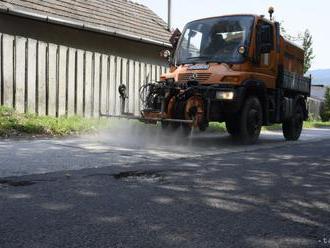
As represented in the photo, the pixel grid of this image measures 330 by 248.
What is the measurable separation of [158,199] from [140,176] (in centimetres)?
123

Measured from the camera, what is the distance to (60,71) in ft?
41.1

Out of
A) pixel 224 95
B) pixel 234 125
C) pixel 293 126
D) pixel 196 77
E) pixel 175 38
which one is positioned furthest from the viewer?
pixel 293 126

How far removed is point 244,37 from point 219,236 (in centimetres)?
723

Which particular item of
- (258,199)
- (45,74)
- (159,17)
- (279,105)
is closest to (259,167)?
(258,199)

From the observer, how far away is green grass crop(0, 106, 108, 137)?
32.3 ft

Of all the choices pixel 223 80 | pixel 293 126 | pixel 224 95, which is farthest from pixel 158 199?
pixel 293 126

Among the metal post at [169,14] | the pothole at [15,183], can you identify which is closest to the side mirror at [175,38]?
the pothole at [15,183]

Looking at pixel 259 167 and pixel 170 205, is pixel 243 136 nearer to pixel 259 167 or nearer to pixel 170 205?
pixel 259 167

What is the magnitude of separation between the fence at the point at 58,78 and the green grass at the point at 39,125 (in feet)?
1.81

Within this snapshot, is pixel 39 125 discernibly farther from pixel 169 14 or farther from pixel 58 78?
pixel 169 14

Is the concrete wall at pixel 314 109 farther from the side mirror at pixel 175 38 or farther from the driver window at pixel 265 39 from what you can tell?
the driver window at pixel 265 39

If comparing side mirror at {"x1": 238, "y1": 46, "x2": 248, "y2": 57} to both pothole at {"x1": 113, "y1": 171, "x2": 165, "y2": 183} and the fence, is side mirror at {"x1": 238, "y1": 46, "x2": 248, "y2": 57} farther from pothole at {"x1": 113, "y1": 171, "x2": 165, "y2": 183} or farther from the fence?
pothole at {"x1": 113, "y1": 171, "x2": 165, "y2": 183}

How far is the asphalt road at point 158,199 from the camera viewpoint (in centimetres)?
357

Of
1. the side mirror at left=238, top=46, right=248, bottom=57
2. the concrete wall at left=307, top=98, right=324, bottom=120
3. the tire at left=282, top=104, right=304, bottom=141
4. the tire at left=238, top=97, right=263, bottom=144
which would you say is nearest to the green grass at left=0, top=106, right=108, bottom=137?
the tire at left=238, top=97, right=263, bottom=144
